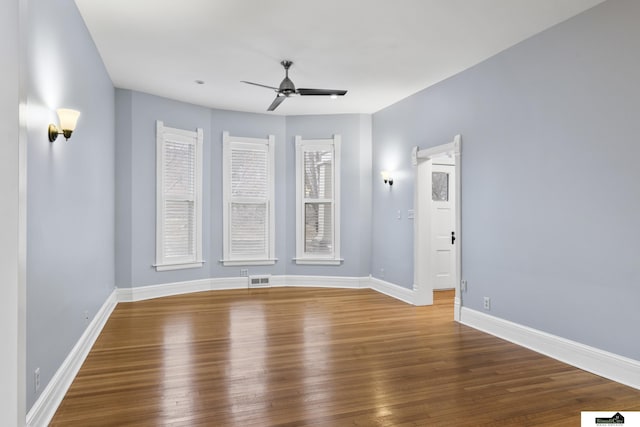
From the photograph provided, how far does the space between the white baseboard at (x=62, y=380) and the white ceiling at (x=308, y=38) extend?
2923mm

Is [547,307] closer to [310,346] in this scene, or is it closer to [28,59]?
[310,346]

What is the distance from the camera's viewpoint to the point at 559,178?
3.63 meters

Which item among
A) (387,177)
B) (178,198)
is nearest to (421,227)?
(387,177)

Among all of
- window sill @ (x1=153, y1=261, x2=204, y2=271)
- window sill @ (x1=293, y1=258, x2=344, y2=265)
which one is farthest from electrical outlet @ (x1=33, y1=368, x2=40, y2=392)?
window sill @ (x1=293, y1=258, x2=344, y2=265)

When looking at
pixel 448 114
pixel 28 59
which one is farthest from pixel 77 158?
pixel 448 114

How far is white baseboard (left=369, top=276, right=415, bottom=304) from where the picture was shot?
5.87 m

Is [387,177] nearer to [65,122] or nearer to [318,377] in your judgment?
[318,377]

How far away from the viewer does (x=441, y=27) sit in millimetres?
3709

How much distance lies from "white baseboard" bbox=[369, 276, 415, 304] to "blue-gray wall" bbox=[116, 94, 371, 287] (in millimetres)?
281

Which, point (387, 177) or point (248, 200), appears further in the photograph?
point (248, 200)

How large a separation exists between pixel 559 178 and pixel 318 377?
280 cm

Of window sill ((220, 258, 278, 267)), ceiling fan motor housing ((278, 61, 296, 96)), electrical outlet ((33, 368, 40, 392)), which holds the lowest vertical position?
electrical outlet ((33, 368, 40, 392))

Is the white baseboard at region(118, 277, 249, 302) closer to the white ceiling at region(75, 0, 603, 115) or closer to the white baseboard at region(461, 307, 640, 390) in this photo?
the white ceiling at region(75, 0, 603, 115)

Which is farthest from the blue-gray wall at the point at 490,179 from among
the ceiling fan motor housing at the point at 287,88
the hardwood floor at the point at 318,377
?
the ceiling fan motor housing at the point at 287,88
